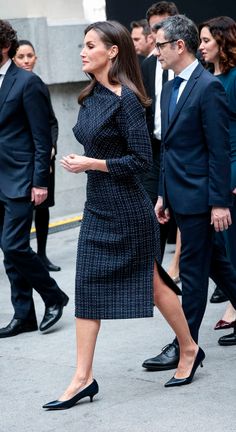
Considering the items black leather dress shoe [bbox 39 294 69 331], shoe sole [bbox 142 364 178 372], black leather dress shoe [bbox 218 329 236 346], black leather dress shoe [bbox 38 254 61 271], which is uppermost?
shoe sole [bbox 142 364 178 372]

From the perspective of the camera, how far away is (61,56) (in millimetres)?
11086

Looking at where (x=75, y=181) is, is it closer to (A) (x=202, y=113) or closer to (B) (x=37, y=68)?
(B) (x=37, y=68)

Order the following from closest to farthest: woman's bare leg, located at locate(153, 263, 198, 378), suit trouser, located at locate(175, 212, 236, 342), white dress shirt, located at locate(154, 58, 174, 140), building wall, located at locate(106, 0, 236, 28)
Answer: woman's bare leg, located at locate(153, 263, 198, 378)
suit trouser, located at locate(175, 212, 236, 342)
white dress shirt, located at locate(154, 58, 174, 140)
building wall, located at locate(106, 0, 236, 28)

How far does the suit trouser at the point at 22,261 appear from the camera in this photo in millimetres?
6480

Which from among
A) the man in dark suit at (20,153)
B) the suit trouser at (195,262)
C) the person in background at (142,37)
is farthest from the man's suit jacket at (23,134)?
the person in background at (142,37)

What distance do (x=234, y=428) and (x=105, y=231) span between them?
1135 millimetres

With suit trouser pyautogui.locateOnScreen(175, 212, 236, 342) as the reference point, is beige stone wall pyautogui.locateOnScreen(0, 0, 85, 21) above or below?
above

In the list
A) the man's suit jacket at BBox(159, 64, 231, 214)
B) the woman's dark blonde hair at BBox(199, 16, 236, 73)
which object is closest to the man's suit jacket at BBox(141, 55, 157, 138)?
the woman's dark blonde hair at BBox(199, 16, 236, 73)

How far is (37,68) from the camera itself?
10820 mm

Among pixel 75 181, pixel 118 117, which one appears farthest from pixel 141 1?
pixel 118 117

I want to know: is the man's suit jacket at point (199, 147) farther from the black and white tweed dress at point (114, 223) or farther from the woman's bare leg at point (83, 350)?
the woman's bare leg at point (83, 350)

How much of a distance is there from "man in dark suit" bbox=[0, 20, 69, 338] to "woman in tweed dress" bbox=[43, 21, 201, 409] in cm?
125

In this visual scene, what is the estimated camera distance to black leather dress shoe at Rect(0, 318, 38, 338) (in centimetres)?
670

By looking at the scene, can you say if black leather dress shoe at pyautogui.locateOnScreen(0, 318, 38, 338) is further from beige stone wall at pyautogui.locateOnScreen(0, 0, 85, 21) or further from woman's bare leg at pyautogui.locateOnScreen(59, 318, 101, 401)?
beige stone wall at pyautogui.locateOnScreen(0, 0, 85, 21)
